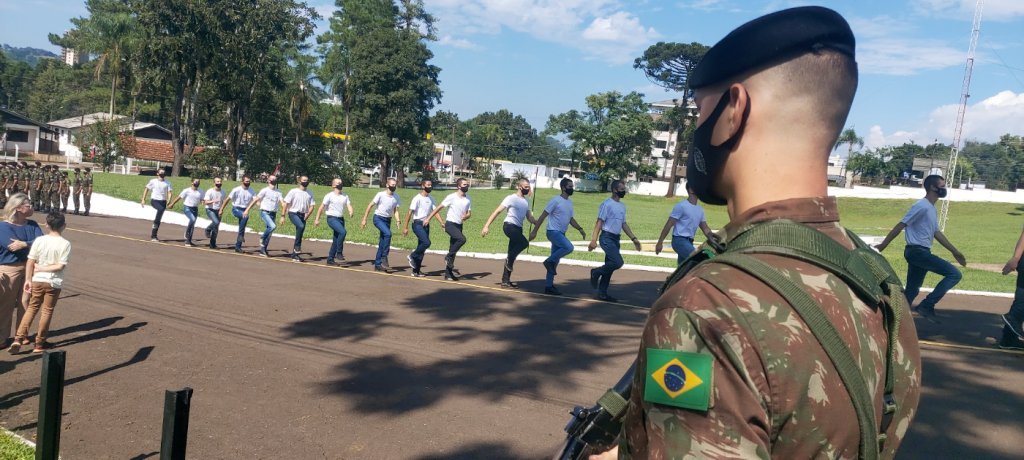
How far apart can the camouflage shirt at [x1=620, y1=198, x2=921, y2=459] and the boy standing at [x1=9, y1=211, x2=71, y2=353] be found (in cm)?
828

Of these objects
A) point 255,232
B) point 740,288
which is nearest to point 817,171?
point 740,288

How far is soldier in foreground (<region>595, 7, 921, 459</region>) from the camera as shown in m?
1.24

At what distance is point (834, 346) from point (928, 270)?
33.8ft

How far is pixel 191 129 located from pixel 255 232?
130 ft

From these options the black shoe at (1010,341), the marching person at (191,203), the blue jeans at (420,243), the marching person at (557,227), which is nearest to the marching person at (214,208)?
the marching person at (191,203)

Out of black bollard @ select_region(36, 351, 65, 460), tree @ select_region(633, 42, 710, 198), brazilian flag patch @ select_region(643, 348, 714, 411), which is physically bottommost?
black bollard @ select_region(36, 351, 65, 460)

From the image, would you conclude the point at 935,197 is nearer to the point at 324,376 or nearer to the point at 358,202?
the point at 324,376

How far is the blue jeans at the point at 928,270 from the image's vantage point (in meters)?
9.63

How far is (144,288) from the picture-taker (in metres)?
11.0

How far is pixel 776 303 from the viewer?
50.8 inches

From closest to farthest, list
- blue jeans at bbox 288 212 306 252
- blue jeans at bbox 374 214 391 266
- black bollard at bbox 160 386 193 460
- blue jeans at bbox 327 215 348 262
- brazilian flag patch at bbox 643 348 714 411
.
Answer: brazilian flag patch at bbox 643 348 714 411
black bollard at bbox 160 386 193 460
blue jeans at bbox 374 214 391 266
blue jeans at bbox 327 215 348 262
blue jeans at bbox 288 212 306 252

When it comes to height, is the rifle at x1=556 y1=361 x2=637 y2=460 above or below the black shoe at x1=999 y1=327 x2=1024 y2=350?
above

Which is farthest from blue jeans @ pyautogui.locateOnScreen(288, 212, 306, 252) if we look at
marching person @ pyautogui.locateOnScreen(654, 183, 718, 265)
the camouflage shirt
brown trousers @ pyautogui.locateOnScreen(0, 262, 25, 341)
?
the camouflage shirt

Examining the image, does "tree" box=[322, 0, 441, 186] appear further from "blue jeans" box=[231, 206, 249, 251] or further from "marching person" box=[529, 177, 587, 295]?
"marching person" box=[529, 177, 587, 295]
